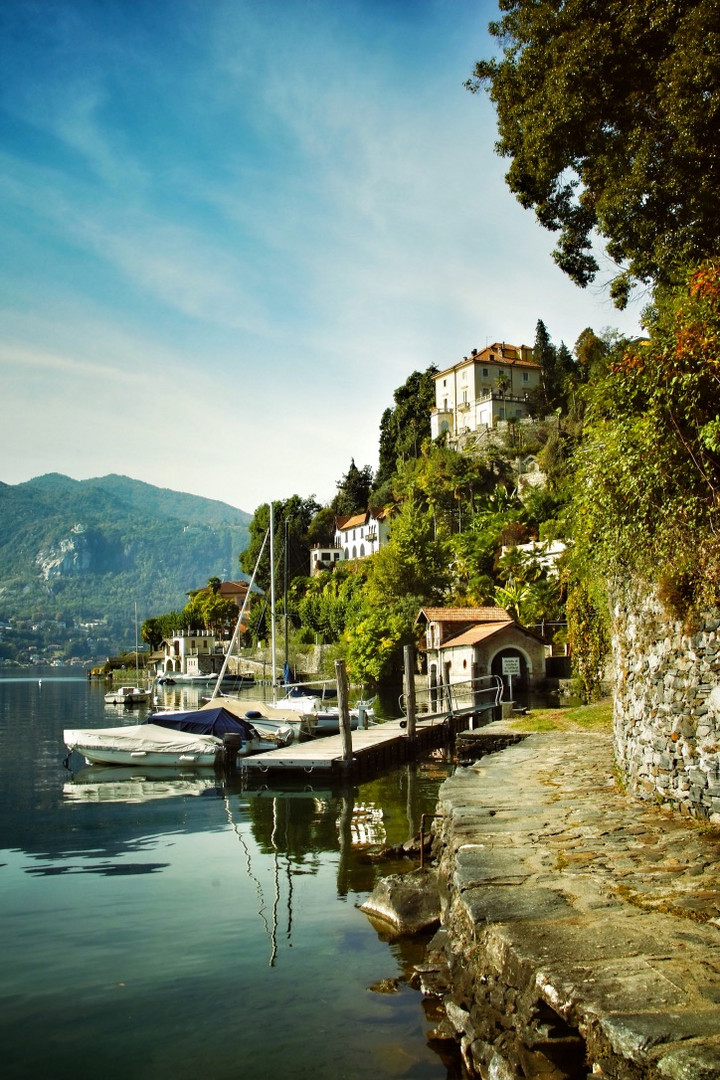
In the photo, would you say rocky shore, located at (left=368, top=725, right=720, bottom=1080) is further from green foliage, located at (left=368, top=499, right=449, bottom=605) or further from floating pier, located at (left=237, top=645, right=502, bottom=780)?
green foliage, located at (left=368, top=499, right=449, bottom=605)

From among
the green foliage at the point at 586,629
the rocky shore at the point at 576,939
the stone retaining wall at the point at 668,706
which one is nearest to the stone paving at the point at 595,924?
the rocky shore at the point at 576,939

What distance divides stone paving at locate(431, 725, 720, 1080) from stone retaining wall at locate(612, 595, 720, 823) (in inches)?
14.6

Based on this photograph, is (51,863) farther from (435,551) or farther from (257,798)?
(435,551)

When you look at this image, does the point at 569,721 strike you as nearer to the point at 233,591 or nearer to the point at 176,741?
the point at 176,741

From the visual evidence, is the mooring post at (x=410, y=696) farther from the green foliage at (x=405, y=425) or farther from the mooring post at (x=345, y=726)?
the green foliage at (x=405, y=425)

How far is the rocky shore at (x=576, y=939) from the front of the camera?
511 centimetres

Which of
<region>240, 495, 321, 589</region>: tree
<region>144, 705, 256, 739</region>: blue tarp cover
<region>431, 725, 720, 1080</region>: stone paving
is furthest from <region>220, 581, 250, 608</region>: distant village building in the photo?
<region>431, 725, 720, 1080</region>: stone paving

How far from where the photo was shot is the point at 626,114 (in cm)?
1438

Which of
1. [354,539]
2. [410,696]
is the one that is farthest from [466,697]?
[354,539]

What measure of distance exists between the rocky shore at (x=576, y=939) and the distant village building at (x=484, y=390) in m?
79.1

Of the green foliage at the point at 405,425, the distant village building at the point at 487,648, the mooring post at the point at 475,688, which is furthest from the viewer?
the green foliage at the point at 405,425

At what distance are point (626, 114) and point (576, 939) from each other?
44.8 feet

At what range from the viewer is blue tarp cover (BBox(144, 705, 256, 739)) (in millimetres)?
31156

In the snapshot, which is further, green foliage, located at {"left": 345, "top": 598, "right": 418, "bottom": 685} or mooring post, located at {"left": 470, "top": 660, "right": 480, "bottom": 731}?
green foliage, located at {"left": 345, "top": 598, "right": 418, "bottom": 685}
